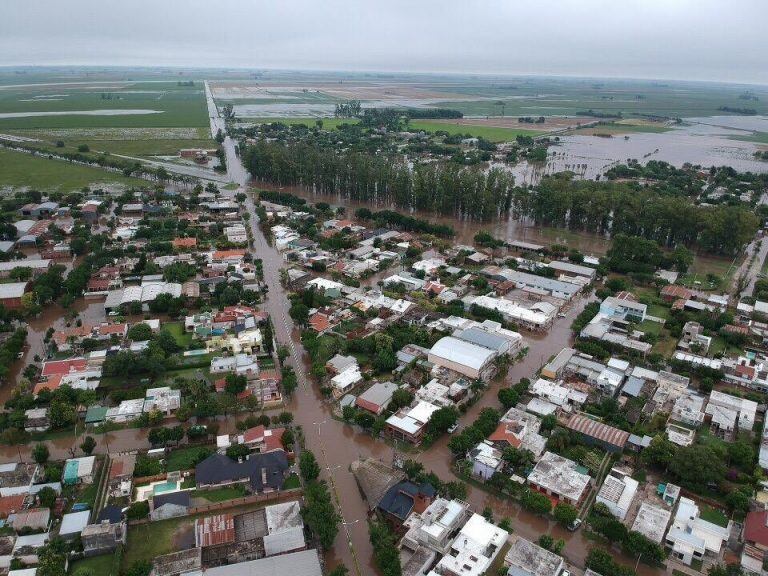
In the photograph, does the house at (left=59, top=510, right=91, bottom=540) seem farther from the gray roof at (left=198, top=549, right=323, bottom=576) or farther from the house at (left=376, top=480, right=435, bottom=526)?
the house at (left=376, top=480, right=435, bottom=526)

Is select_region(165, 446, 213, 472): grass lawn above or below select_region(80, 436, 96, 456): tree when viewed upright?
below

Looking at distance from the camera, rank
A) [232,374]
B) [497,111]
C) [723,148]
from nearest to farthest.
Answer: [232,374], [723,148], [497,111]

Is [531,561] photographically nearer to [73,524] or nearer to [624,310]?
[73,524]

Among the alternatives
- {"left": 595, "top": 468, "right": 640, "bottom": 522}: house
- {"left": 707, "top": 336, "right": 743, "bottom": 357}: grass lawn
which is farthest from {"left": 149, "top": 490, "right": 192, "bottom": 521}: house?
{"left": 707, "top": 336, "right": 743, "bottom": 357}: grass lawn

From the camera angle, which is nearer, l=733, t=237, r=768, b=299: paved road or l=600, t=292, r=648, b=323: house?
l=600, t=292, r=648, b=323: house

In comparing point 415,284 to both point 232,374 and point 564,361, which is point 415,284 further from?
point 232,374

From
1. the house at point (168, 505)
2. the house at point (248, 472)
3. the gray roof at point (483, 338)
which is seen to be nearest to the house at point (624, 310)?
the gray roof at point (483, 338)

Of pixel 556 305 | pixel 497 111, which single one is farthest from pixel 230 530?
pixel 497 111

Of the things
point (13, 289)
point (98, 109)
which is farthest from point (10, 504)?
point (98, 109)
